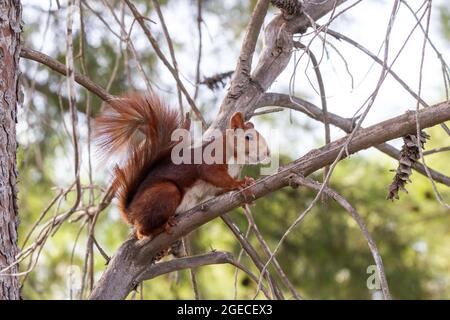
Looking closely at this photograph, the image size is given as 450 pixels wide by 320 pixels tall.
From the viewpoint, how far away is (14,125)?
1782 mm

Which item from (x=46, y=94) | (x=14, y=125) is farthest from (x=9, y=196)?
(x=46, y=94)

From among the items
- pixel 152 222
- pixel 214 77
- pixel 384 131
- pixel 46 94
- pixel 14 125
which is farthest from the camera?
pixel 46 94

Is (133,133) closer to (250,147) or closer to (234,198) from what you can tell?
(250,147)

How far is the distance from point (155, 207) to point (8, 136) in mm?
517

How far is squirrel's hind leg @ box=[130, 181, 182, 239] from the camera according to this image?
2.04 m

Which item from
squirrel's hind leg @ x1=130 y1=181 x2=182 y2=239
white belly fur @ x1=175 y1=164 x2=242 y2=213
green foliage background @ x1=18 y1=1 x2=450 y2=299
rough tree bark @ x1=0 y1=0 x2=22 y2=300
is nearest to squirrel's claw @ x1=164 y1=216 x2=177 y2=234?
squirrel's hind leg @ x1=130 y1=181 x2=182 y2=239

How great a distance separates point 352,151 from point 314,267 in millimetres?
2576

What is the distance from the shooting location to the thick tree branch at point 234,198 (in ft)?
5.44

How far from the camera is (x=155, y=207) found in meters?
2.14

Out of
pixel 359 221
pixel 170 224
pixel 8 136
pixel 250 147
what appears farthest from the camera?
pixel 250 147

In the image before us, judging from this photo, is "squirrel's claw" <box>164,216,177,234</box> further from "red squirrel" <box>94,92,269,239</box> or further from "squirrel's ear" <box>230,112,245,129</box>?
"squirrel's ear" <box>230,112,245,129</box>

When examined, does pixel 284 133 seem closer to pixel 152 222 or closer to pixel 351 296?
pixel 351 296

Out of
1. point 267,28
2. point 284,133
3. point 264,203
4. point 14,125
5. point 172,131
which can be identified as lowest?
point 14,125

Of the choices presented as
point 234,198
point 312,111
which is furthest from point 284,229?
point 234,198
